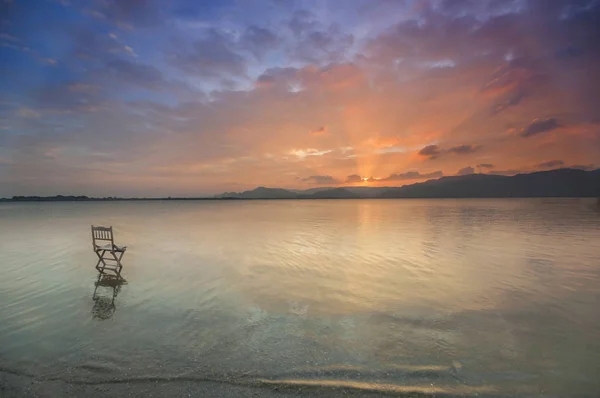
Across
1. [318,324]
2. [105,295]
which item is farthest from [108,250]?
[318,324]

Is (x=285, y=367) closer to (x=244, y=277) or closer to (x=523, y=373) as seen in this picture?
(x=523, y=373)

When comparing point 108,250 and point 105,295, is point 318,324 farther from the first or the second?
point 108,250

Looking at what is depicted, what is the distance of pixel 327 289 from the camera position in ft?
43.0

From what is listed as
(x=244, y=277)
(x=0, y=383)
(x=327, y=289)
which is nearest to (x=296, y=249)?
(x=244, y=277)

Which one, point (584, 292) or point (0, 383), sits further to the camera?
point (584, 292)

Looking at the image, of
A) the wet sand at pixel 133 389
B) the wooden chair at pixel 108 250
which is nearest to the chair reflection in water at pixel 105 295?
the wooden chair at pixel 108 250

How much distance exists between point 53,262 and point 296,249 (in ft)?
52.8

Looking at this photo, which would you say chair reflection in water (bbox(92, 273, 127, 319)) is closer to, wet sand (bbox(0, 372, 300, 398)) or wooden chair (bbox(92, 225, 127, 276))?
wooden chair (bbox(92, 225, 127, 276))

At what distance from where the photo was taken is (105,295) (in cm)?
1217

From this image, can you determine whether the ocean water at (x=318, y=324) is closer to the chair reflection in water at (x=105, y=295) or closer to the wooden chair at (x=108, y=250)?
the chair reflection in water at (x=105, y=295)

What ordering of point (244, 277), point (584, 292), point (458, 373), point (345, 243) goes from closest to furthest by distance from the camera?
1. point (458, 373)
2. point (584, 292)
3. point (244, 277)
4. point (345, 243)

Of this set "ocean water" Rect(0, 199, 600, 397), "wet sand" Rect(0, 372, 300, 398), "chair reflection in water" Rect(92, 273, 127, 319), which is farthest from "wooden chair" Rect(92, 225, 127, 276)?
"wet sand" Rect(0, 372, 300, 398)

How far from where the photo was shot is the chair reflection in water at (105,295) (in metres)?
10.2

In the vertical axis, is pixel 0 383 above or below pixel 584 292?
above
